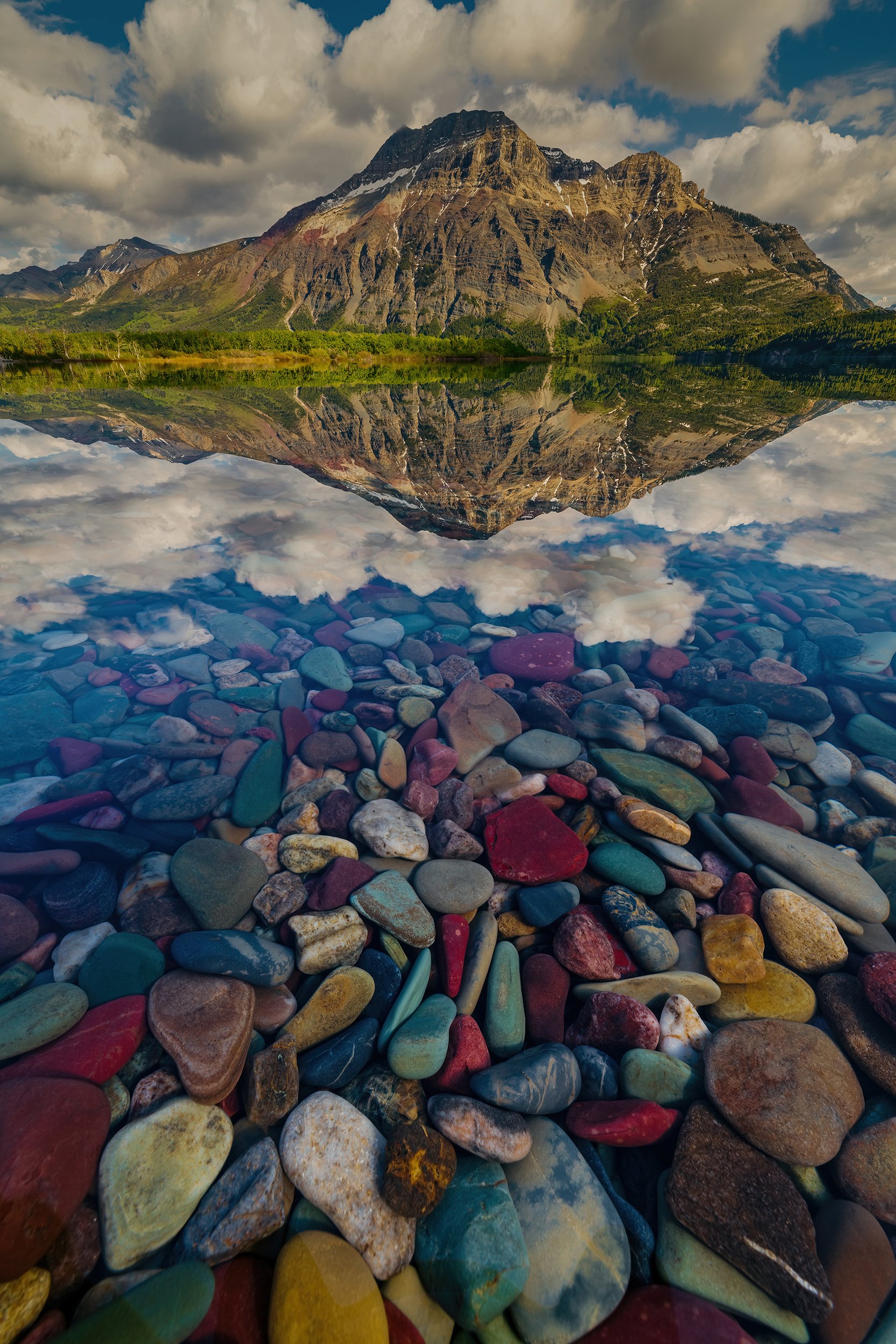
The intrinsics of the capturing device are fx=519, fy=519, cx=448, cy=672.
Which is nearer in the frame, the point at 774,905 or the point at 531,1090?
the point at 531,1090

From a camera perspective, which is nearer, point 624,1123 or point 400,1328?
point 400,1328

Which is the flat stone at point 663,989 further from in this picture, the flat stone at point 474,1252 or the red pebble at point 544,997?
the flat stone at point 474,1252

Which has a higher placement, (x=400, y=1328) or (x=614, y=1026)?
(x=614, y=1026)

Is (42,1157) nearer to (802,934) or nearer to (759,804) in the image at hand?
(802,934)

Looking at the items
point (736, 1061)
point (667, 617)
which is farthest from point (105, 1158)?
point (667, 617)

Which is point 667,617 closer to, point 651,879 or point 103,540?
point 651,879

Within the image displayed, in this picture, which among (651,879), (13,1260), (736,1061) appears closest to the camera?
(13,1260)

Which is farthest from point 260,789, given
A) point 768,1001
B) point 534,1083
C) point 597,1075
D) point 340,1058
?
point 768,1001
